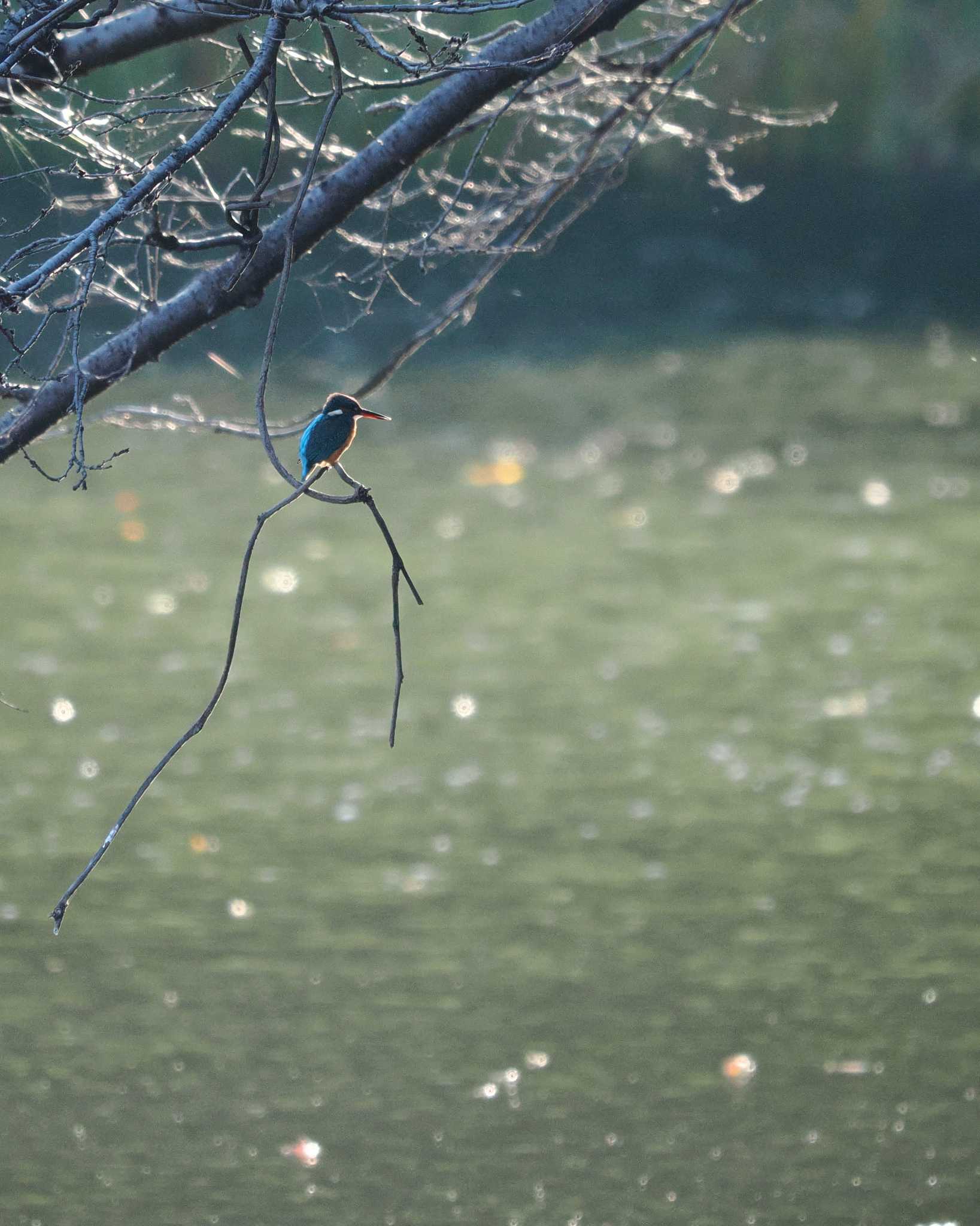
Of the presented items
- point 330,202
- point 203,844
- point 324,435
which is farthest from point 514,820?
point 330,202

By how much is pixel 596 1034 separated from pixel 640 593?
3.53 m

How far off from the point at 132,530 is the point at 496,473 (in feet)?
6.69

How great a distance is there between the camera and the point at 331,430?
3.04 meters

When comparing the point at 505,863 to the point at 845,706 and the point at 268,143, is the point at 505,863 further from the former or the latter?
the point at 268,143

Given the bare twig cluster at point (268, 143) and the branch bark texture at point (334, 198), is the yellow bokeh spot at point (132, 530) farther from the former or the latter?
the branch bark texture at point (334, 198)

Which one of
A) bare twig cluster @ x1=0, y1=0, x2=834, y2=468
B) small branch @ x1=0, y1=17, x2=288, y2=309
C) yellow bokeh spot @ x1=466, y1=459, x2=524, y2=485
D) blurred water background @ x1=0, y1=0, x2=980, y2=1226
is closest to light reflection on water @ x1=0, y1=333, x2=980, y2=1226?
blurred water background @ x1=0, y1=0, x2=980, y2=1226

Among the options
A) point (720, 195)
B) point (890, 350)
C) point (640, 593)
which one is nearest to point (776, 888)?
point (640, 593)

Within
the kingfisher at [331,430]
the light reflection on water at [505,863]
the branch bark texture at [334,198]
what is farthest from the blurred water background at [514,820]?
the branch bark texture at [334,198]

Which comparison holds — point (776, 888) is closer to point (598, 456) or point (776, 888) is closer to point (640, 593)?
point (640, 593)

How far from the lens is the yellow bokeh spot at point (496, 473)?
935cm

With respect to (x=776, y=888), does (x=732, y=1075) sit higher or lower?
higher

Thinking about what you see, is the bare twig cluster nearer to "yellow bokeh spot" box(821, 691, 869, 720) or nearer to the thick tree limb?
the thick tree limb

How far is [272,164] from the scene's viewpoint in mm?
2625

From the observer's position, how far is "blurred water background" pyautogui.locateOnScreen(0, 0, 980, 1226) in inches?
150
